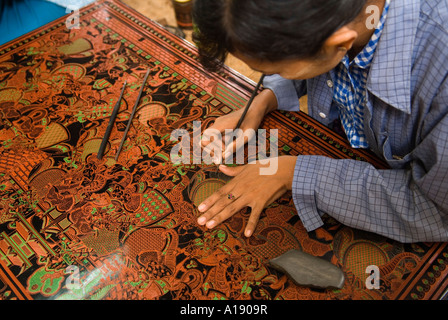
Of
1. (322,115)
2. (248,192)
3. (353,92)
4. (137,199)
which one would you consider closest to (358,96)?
(353,92)

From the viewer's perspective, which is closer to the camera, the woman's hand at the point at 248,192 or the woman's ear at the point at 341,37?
the woman's ear at the point at 341,37

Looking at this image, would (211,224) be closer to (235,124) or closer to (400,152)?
(235,124)

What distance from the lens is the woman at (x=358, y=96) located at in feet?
2.19

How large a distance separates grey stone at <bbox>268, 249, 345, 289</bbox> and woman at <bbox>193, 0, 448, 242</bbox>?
0.32 ft

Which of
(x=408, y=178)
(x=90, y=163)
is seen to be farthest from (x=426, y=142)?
(x=90, y=163)

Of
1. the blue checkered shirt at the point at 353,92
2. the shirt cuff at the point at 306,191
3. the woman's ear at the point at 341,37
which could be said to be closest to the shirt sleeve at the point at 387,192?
the shirt cuff at the point at 306,191

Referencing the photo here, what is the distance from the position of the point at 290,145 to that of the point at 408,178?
13.1 inches

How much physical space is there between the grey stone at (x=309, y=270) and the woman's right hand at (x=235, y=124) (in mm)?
347

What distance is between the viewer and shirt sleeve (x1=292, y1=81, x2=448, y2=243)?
81cm

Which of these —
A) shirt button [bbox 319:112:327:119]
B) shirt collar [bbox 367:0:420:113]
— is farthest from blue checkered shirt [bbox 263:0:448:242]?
shirt button [bbox 319:112:327:119]

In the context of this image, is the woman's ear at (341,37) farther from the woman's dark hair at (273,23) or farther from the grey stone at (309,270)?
the grey stone at (309,270)

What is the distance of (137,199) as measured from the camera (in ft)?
3.21

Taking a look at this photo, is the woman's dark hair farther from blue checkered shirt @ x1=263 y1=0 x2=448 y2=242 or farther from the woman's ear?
blue checkered shirt @ x1=263 y1=0 x2=448 y2=242
